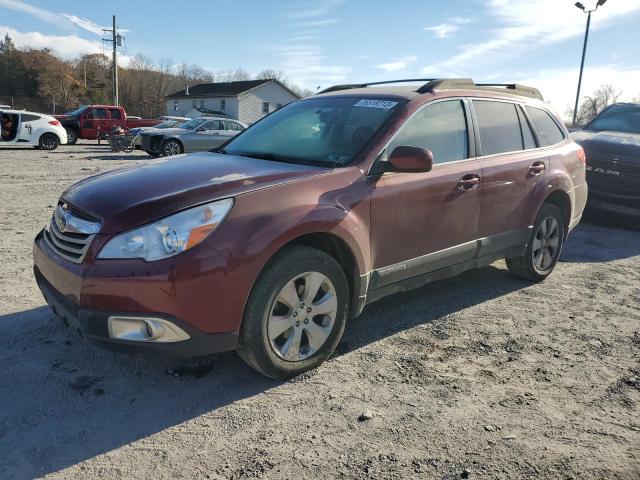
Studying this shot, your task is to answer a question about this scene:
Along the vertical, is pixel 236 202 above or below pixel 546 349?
above

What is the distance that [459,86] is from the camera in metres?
4.44

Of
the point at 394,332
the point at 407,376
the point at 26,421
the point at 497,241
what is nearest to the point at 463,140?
the point at 497,241

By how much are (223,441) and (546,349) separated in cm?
245

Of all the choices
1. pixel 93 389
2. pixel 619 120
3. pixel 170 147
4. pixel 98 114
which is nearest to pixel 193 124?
pixel 170 147

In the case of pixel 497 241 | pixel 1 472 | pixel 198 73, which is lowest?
pixel 1 472

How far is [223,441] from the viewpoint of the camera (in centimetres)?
265

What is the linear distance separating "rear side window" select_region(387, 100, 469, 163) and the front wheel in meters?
14.6

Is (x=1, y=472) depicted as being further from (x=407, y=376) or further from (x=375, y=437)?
(x=407, y=376)

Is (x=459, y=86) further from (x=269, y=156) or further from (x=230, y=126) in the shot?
(x=230, y=126)

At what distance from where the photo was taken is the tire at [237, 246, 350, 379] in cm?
297

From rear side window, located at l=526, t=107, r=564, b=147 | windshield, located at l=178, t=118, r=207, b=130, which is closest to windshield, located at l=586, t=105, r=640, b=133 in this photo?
rear side window, located at l=526, t=107, r=564, b=147

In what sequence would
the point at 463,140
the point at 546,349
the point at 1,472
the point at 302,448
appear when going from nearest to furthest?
the point at 1,472, the point at 302,448, the point at 546,349, the point at 463,140

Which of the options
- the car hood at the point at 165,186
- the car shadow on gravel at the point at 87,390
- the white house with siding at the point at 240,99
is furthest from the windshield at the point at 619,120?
the white house with siding at the point at 240,99

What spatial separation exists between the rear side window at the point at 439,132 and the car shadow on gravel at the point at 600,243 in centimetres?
292
